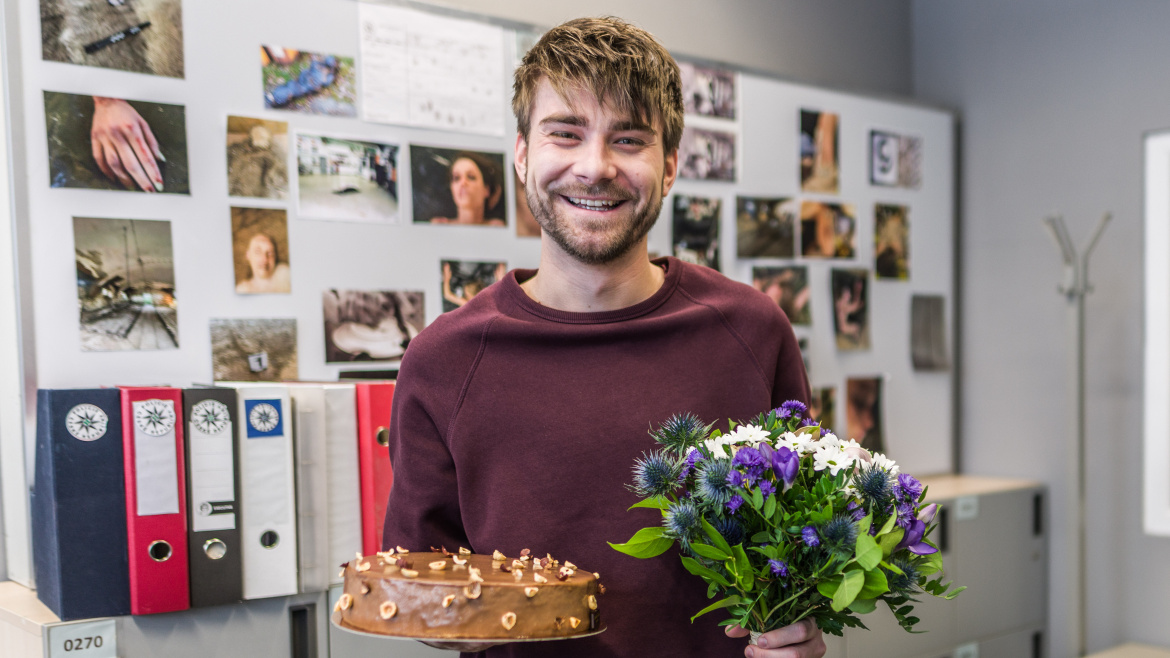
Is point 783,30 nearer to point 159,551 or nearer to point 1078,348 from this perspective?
point 1078,348

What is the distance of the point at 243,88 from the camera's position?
6.12 feet

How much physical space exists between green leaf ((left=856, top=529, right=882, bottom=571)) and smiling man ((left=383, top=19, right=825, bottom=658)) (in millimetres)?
372

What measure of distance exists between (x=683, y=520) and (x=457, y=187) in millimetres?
1323

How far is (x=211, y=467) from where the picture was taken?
1543 millimetres

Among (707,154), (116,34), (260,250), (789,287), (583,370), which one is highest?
(116,34)

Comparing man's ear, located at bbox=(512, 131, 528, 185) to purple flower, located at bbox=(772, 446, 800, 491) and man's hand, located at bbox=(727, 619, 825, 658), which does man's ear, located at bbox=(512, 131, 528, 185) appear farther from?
man's hand, located at bbox=(727, 619, 825, 658)

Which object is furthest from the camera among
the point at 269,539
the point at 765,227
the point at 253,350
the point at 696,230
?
the point at 765,227

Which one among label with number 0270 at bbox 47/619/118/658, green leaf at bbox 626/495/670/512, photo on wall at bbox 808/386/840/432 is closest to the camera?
green leaf at bbox 626/495/670/512

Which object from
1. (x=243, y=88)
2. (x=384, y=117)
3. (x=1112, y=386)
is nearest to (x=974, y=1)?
(x=1112, y=386)

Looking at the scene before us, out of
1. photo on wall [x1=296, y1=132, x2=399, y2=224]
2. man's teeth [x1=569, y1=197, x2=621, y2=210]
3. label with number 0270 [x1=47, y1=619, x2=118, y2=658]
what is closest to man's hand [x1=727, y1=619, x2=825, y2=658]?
man's teeth [x1=569, y1=197, x2=621, y2=210]

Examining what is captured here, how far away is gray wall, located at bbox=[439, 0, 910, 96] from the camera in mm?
2480

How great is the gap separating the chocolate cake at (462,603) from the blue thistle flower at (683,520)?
0.12m

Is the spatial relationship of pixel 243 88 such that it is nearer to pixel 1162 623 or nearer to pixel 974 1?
pixel 974 1

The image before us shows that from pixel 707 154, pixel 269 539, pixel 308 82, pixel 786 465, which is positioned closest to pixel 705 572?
pixel 786 465
